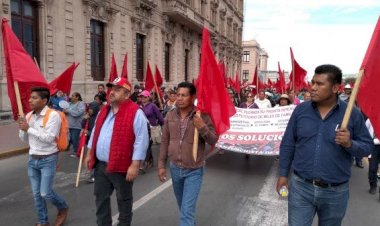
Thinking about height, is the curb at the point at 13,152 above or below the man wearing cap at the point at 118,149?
below

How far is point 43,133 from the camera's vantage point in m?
4.12

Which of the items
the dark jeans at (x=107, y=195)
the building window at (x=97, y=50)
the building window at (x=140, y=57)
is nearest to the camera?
the dark jeans at (x=107, y=195)

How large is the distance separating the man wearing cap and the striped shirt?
1.98 feet

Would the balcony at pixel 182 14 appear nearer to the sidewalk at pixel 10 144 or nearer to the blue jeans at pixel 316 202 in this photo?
the sidewalk at pixel 10 144

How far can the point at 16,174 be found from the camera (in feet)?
23.7

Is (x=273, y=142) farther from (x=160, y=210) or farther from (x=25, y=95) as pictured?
(x=25, y=95)

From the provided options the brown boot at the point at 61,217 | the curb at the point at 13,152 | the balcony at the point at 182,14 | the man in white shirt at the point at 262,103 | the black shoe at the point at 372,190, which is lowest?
the curb at the point at 13,152

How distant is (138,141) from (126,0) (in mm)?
20113

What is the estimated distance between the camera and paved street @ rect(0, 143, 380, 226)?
4.79 meters

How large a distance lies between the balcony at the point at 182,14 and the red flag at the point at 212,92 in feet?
81.2

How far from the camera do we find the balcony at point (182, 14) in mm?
28062

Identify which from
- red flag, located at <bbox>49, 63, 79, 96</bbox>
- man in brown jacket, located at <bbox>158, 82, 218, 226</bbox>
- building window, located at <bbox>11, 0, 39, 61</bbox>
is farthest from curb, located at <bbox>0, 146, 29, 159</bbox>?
building window, located at <bbox>11, 0, 39, 61</bbox>

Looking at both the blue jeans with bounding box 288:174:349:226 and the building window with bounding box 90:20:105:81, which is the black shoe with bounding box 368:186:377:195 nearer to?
the blue jeans with bounding box 288:174:349:226

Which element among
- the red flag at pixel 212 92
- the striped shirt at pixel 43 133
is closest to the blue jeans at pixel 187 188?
the red flag at pixel 212 92
